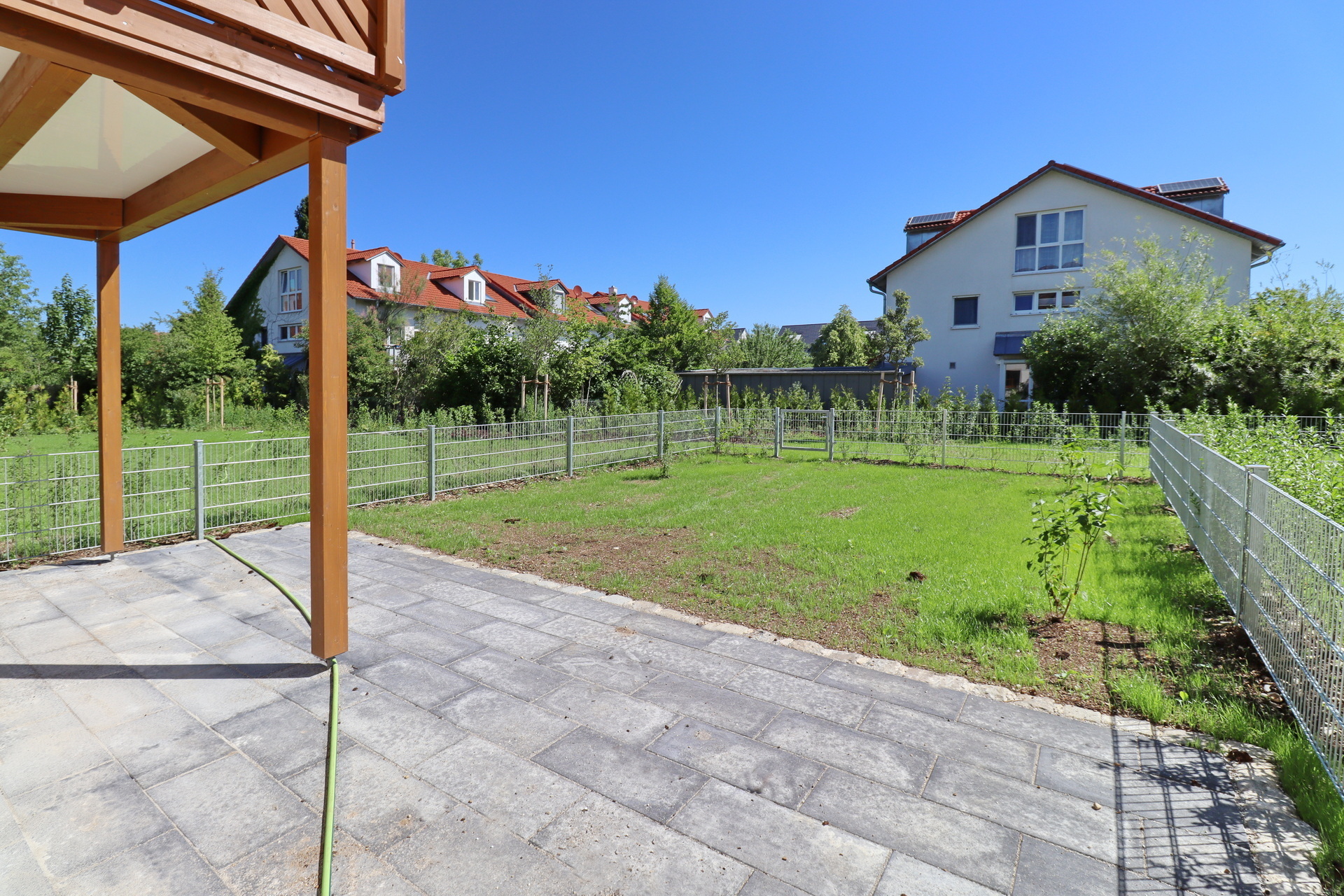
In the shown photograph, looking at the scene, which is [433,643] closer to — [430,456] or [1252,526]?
[1252,526]

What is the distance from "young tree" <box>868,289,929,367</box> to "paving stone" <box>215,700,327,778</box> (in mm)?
20454

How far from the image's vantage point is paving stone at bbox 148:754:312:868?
2332 mm

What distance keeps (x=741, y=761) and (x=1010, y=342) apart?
2191 centimetres

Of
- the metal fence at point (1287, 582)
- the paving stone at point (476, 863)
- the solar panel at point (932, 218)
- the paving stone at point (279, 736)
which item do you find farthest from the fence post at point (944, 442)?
the solar panel at point (932, 218)

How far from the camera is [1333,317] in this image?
14.4 meters

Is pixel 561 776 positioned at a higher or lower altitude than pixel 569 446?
lower

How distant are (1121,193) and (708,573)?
21.5 m

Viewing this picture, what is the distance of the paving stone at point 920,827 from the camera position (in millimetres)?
2248

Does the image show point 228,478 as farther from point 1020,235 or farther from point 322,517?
point 1020,235

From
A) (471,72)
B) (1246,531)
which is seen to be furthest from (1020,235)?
(1246,531)

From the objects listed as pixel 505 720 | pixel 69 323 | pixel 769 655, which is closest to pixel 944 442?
pixel 769 655

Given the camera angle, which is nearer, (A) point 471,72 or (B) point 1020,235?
(A) point 471,72

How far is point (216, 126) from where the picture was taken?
3.39m

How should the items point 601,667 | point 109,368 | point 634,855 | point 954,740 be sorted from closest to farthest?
point 634,855, point 954,740, point 601,667, point 109,368
